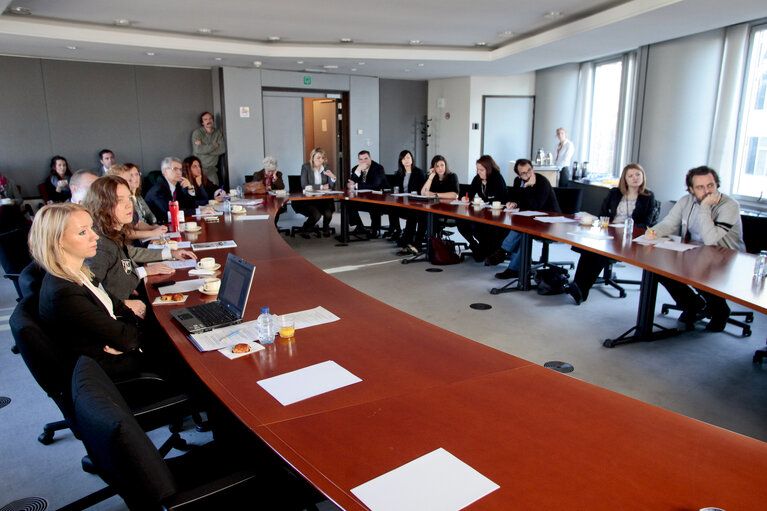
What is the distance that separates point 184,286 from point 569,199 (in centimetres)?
473

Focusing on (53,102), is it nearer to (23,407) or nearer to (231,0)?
(231,0)

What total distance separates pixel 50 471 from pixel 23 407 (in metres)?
0.78

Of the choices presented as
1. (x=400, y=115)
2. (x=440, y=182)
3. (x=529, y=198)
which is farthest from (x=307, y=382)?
(x=400, y=115)

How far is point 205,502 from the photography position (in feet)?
4.29

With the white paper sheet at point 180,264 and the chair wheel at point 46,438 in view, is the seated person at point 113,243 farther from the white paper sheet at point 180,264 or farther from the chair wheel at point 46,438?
the chair wheel at point 46,438

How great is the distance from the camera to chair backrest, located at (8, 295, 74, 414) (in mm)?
1794

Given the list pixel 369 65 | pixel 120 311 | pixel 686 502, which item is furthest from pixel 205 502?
pixel 369 65

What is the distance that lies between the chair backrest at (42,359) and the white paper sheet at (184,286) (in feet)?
2.56

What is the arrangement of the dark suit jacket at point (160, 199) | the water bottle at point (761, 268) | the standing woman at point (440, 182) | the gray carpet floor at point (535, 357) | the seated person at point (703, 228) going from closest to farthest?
the gray carpet floor at point (535, 357) < the water bottle at point (761, 268) < the seated person at point (703, 228) < the dark suit jacket at point (160, 199) < the standing woman at point (440, 182)

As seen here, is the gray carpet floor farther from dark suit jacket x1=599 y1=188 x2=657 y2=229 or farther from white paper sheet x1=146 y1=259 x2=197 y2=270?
white paper sheet x1=146 y1=259 x2=197 y2=270

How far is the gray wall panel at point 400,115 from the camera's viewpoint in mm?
10945

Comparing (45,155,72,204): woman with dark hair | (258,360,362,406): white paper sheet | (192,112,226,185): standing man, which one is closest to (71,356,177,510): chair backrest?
(258,360,362,406): white paper sheet

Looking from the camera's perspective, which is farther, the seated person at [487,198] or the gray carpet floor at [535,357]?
the seated person at [487,198]

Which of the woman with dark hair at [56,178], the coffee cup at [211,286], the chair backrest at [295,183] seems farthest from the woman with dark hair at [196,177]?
the coffee cup at [211,286]
